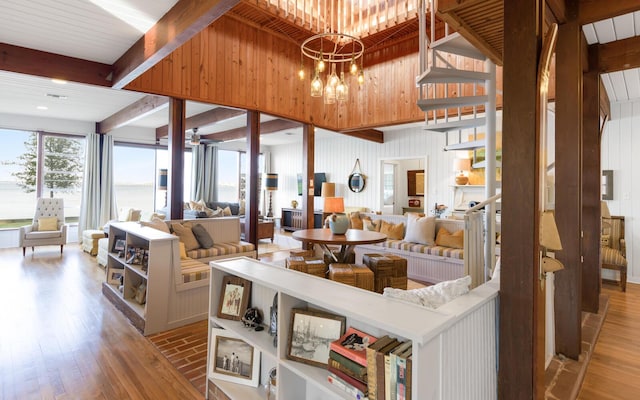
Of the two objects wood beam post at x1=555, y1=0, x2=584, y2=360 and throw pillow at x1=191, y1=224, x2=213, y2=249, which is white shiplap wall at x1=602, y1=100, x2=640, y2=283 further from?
throw pillow at x1=191, y1=224, x2=213, y2=249

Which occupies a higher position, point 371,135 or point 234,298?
point 371,135

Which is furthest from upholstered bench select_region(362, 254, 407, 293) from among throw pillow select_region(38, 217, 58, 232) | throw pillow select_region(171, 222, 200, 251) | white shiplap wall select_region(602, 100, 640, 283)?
throw pillow select_region(38, 217, 58, 232)

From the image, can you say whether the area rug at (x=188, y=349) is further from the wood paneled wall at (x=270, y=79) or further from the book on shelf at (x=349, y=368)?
the wood paneled wall at (x=270, y=79)

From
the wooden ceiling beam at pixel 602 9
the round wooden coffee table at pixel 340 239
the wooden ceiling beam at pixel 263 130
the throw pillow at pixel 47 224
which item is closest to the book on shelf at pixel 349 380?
the round wooden coffee table at pixel 340 239

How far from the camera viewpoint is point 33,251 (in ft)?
20.7

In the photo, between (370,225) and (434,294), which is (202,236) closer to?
(370,225)

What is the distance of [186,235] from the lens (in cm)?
430

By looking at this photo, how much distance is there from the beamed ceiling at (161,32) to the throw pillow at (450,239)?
249 centimetres

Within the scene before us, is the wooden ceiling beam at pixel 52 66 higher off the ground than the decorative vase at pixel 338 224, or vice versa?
the wooden ceiling beam at pixel 52 66

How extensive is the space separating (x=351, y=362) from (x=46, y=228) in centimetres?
745

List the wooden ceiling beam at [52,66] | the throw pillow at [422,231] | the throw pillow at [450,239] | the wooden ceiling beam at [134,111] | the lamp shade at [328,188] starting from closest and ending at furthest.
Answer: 1. the wooden ceiling beam at [52,66]
2. the throw pillow at [450,239]
3. the throw pillow at [422,231]
4. the wooden ceiling beam at [134,111]
5. the lamp shade at [328,188]

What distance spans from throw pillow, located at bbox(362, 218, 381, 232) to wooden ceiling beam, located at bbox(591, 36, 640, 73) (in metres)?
3.53

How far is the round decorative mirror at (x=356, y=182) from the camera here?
8.70 metres

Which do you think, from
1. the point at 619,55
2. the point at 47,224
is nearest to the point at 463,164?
the point at 619,55
